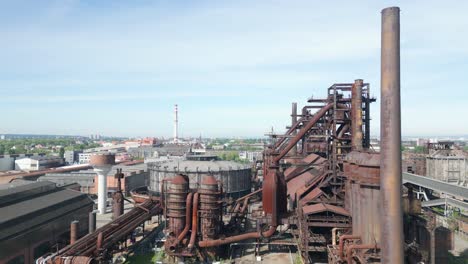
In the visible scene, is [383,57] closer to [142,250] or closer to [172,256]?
[172,256]

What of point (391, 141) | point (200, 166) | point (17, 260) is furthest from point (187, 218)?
point (391, 141)

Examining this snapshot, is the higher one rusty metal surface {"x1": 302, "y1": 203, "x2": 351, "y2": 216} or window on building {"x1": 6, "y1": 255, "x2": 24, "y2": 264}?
rusty metal surface {"x1": 302, "y1": 203, "x2": 351, "y2": 216}

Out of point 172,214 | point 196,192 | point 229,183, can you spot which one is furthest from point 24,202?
point 229,183

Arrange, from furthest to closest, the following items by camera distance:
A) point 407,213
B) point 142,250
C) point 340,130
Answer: point 340,130 → point 142,250 → point 407,213

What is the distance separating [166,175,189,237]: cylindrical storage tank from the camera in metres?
26.3

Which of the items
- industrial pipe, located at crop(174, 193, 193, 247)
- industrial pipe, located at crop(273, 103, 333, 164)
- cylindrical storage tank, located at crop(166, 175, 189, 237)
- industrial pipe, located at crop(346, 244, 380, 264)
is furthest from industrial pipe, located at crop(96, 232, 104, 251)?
industrial pipe, located at crop(346, 244, 380, 264)

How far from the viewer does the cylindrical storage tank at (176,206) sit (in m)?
26.3

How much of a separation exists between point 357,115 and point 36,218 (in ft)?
88.0

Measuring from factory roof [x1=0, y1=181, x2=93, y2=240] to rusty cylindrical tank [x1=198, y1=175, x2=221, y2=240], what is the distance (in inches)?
478

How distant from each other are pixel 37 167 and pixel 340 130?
263ft

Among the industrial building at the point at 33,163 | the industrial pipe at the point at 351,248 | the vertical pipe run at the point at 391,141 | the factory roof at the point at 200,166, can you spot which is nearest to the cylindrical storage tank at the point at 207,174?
the factory roof at the point at 200,166

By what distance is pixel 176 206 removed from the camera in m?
26.4

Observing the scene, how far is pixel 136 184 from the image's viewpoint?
56.8m

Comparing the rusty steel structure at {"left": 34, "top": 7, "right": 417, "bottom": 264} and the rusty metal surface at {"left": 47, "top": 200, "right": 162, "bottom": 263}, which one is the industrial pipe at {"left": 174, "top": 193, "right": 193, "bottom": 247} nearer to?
the rusty steel structure at {"left": 34, "top": 7, "right": 417, "bottom": 264}
